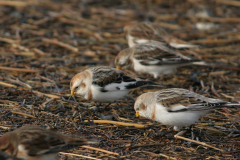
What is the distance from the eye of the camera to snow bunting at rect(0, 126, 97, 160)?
11.1 feet

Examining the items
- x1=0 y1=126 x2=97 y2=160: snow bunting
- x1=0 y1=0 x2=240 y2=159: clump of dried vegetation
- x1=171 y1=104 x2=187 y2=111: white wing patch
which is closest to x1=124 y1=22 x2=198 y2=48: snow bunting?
x1=0 y1=0 x2=240 y2=159: clump of dried vegetation

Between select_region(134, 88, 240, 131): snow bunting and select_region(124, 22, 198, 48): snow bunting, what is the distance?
3.04m

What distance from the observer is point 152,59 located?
6570mm

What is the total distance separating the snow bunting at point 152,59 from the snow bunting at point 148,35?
0.73m

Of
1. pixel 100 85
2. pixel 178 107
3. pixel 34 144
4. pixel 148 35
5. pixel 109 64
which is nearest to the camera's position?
pixel 34 144

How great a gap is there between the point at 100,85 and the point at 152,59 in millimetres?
1708

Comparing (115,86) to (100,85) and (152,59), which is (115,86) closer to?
(100,85)

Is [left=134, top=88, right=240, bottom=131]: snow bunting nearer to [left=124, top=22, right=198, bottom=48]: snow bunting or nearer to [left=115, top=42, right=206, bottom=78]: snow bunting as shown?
[left=115, top=42, right=206, bottom=78]: snow bunting

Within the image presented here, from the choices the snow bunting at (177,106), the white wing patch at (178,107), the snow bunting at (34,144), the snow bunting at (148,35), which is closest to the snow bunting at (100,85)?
the snow bunting at (177,106)

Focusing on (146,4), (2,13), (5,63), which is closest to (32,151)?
(5,63)

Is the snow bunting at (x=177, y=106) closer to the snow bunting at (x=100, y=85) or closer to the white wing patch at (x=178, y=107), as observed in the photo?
the white wing patch at (x=178, y=107)

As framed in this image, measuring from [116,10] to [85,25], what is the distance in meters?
1.60

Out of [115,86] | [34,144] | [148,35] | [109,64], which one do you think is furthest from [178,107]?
[148,35]

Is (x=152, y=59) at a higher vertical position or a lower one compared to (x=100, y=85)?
higher
